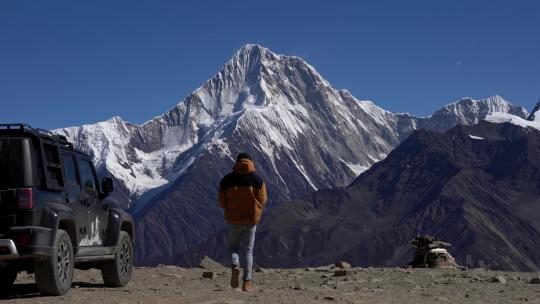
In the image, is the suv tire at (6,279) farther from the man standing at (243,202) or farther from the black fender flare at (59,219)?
the man standing at (243,202)

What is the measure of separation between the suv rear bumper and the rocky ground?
0.90 meters

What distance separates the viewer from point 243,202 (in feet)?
54.4

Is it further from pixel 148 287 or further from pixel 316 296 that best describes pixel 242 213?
pixel 148 287

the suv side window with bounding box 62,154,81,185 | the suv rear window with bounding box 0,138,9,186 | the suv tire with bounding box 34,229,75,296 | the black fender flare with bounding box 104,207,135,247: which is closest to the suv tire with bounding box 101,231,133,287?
the black fender flare with bounding box 104,207,135,247

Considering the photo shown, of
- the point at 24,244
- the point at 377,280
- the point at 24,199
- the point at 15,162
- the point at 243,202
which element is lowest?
the point at 24,244

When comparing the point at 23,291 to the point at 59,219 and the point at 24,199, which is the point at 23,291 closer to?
the point at 59,219

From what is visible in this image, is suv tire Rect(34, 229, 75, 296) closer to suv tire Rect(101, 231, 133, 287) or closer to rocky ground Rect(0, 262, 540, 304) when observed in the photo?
rocky ground Rect(0, 262, 540, 304)

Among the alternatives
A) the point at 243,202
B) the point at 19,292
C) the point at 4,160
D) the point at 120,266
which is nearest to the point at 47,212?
the point at 4,160

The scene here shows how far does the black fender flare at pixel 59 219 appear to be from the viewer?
47.0ft

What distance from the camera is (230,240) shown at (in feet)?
55.1

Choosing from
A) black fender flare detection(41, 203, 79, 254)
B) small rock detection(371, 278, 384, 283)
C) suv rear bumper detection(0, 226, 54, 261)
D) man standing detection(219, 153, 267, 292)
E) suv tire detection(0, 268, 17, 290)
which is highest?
man standing detection(219, 153, 267, 292)

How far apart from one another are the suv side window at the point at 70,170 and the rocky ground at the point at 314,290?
2221 millimetres

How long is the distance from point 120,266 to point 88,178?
7.24 ft

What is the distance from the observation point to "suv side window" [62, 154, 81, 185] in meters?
16.2
